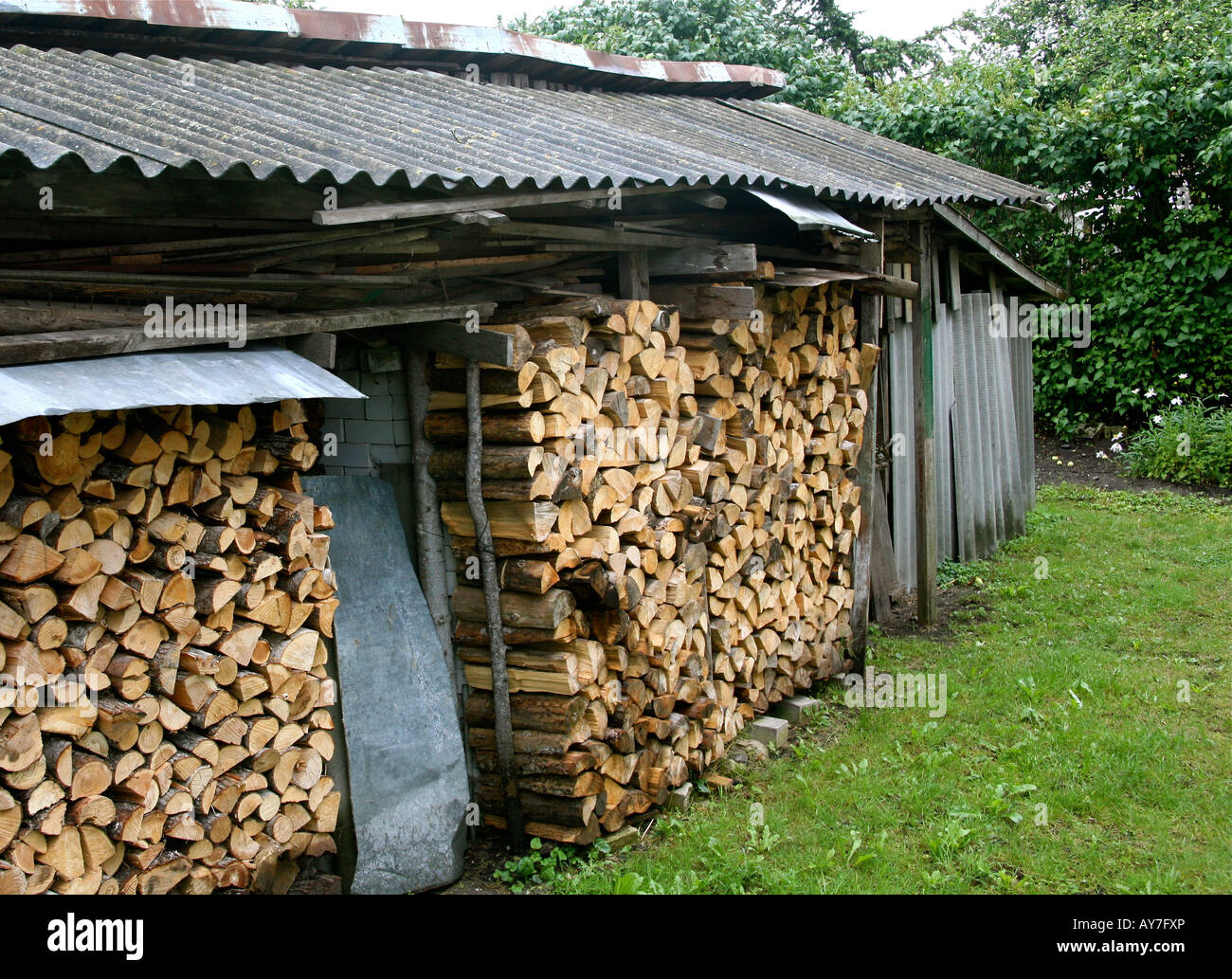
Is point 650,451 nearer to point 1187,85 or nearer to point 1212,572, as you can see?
point 1212,572

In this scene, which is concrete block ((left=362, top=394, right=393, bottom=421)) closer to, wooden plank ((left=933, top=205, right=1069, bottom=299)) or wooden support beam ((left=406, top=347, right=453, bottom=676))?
wooden support beam ((left=406, top=347, right=453, bottom=676))

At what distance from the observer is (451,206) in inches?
170

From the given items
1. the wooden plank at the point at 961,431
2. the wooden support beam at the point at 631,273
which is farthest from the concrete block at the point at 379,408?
the wooden plank at the point at 961,431

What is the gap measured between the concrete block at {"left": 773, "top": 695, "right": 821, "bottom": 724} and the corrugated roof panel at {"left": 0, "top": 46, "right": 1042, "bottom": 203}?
3.17 metres

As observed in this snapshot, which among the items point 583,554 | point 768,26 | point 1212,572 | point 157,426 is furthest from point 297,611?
point 768,26

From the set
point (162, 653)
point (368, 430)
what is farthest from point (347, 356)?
point (162, 653)

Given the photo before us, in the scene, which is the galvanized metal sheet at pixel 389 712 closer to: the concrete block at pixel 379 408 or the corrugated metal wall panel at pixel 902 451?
the concrete block at pixel 379 408

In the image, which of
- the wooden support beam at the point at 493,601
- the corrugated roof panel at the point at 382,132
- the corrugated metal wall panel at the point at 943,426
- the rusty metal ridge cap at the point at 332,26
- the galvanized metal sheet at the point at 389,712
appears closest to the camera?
the corrugated roof panel at the point at 382,132

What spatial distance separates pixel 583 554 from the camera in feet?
17.0

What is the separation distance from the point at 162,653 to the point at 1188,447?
464 inches

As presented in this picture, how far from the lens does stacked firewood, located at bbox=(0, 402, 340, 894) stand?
11.2 feet

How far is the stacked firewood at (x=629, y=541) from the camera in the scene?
504 centimetres

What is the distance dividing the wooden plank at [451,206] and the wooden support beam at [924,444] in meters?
4.40

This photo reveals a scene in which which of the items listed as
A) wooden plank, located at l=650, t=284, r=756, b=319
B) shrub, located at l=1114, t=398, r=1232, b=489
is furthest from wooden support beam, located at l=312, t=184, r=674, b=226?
shrub, located at l=1114, t=398, r=1232, b=489
